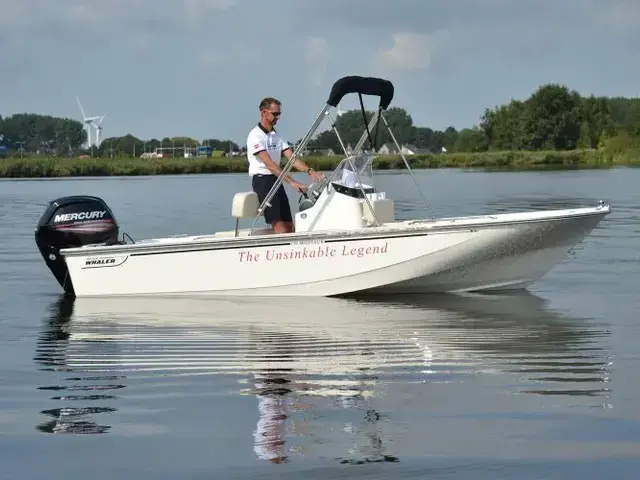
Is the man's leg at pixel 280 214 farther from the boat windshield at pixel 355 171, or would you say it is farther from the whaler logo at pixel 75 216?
the whaler logo at pixel 75 216

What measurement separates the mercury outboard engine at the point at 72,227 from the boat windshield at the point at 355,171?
251cm

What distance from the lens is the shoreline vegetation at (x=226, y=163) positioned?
79.9m

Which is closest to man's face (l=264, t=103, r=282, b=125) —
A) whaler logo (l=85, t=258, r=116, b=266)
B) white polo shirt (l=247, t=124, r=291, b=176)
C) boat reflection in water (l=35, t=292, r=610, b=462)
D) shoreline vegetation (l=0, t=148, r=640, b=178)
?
white polo shirt (l=247, t=124, r=291, b=176)

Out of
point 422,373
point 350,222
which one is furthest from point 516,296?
point 422,373

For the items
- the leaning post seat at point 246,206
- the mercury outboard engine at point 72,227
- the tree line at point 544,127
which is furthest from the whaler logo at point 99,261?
the tree line at point 544,127

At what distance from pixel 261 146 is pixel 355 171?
3.30ft

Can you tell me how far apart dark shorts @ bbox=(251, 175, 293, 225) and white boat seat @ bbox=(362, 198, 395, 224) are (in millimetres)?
878

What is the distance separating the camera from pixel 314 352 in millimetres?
8977

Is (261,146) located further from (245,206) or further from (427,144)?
(427,144)

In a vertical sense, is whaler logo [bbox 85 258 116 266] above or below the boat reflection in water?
above

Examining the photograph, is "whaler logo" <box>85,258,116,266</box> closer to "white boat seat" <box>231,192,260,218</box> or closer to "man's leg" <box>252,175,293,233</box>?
"white boat seat" <box>231,192,260,218</box>

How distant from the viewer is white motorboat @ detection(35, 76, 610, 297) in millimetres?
11805

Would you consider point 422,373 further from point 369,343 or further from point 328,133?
point 328,133

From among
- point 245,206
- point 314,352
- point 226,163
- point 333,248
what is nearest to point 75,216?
point 245,206
